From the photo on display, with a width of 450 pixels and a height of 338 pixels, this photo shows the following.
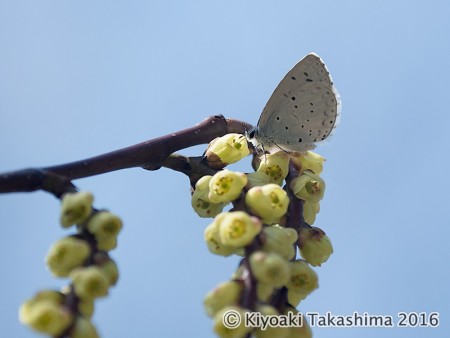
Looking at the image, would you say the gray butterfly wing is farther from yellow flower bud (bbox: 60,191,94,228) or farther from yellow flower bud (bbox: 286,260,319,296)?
yellow flower bud (bbox: 60,191,94,228)

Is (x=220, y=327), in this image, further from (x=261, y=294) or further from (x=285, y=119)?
(x=285, y=119)

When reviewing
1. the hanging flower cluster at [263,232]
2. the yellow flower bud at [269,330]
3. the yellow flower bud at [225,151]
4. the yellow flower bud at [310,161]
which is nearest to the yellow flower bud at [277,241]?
the hanging flower cluster at [263,232]

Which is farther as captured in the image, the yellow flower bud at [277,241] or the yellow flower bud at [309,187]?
the yellow flower bud at [309,187]

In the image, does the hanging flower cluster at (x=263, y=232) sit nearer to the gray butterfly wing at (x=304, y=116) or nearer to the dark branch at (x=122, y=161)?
the dark branch at (x=122, y=161)

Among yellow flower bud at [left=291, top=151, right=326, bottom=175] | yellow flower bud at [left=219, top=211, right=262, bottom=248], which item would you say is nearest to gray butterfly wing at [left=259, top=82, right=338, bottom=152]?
yellow flower bud at [left=291, top=151, right=326, bottom=175]

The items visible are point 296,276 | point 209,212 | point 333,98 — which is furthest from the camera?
point 333,98

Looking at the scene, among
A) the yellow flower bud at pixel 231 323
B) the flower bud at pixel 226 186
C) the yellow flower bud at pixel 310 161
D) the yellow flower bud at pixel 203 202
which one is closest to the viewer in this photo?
the yellow flower bud at pixel 231 323

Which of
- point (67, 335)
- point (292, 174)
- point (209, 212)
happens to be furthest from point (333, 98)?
point (67, 335)
